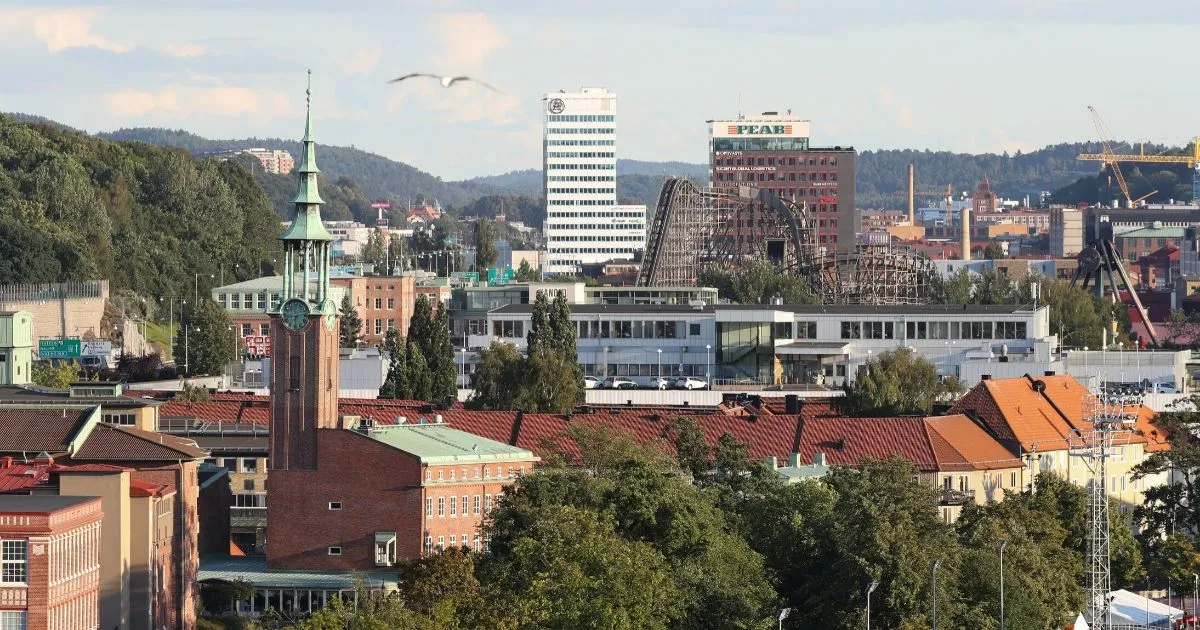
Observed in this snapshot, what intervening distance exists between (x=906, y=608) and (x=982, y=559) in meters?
5.74

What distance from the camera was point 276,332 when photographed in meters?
113

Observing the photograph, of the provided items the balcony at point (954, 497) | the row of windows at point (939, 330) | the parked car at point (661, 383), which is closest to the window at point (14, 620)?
the balcony at point (954, 497)

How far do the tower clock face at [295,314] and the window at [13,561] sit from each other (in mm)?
25197

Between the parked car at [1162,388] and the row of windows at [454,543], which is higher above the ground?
the parked car at [1162,388]

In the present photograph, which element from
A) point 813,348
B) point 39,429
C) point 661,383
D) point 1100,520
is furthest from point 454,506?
point 813,348

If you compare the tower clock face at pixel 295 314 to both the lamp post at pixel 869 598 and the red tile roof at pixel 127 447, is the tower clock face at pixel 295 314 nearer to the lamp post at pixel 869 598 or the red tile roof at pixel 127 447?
the red tile roof at pixel 127 447

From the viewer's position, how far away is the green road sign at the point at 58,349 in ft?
595

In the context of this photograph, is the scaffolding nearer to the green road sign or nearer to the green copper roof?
the green copper roof

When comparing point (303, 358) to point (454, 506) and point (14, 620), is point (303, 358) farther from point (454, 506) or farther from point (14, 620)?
point (14, 620)

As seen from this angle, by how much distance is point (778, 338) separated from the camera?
183500mm

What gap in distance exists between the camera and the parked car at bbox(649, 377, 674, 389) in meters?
175

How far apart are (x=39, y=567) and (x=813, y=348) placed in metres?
97.8

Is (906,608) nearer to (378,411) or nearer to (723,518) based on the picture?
(723,518)

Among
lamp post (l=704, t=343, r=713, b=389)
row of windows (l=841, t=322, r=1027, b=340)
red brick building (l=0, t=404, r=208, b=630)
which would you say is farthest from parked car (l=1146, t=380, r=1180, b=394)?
red brick building (l=0, t=404, r=208, b=630)
